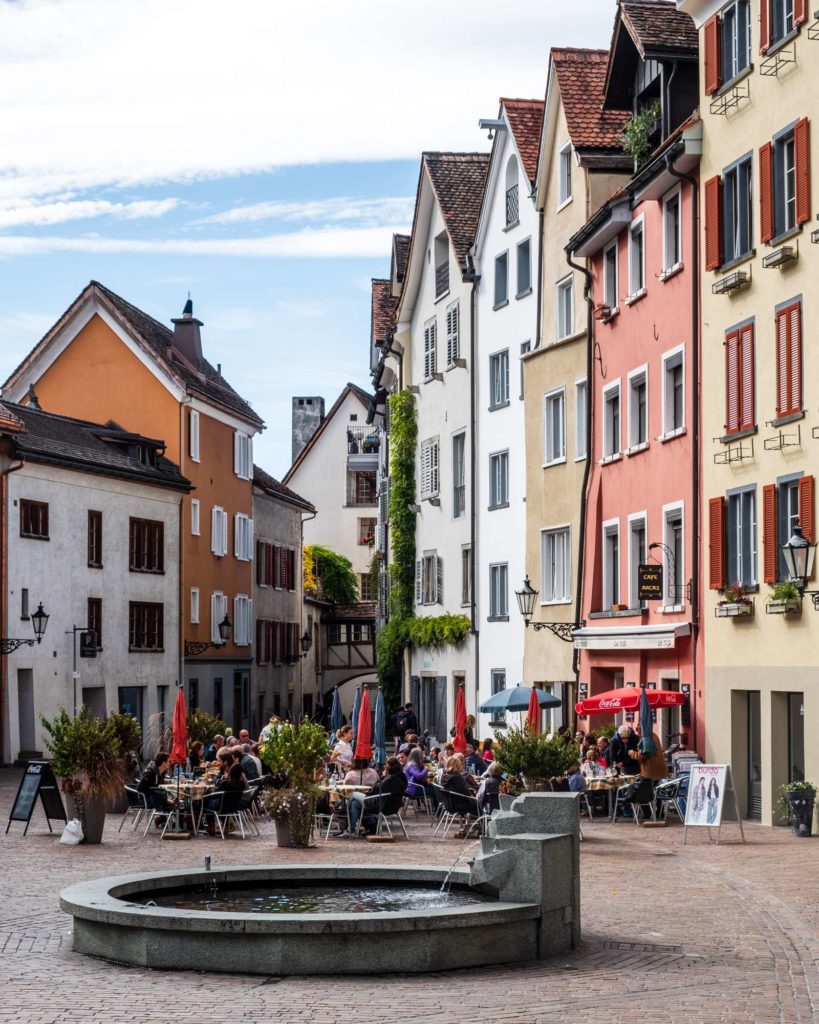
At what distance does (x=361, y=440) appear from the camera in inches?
3115

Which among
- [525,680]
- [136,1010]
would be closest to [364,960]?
[136,1010]

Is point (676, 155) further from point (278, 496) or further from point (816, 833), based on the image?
point (278, 496)

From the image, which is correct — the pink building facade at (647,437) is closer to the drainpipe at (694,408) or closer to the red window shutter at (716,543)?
the drainpipe at (694,408)

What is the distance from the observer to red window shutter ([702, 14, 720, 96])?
103ft

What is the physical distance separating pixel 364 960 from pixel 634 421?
77.6 ft

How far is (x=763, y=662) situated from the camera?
94.2 feet

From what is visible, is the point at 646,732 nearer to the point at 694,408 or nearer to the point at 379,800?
the point at 379,800

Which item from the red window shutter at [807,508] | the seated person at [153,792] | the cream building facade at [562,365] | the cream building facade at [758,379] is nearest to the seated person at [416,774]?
the seated person at [153,792]

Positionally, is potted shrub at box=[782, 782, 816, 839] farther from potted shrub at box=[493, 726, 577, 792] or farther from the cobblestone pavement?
the cobblestone pavement

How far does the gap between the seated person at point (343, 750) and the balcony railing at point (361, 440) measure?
136ft

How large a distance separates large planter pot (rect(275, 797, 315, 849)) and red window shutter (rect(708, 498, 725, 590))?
9.57 meters

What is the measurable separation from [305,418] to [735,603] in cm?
6796

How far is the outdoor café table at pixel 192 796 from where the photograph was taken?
26188 millimetres

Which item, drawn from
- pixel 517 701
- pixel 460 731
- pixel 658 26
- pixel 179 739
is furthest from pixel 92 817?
pixel 658 26
